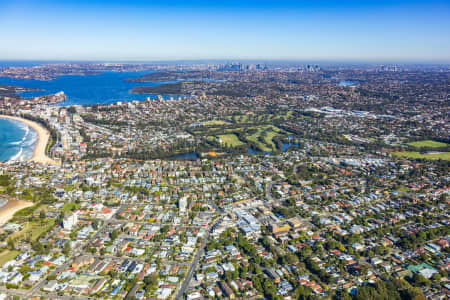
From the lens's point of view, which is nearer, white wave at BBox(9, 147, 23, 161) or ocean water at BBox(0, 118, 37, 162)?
white wave at BBox(9, 147, 23, 161)

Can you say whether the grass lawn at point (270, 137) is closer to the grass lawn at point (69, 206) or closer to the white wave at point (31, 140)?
the grass lawn at point (69, 206)

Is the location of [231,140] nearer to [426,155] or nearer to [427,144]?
[426,155]

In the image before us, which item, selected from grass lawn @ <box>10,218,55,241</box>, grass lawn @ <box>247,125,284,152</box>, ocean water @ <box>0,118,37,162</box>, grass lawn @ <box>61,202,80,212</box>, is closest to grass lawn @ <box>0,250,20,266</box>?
grass lawn @ <box>10,218,55,241</box>

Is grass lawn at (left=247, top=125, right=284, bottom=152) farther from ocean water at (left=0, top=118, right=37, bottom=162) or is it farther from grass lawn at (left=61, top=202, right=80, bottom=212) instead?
ocean water at (left=0, top=118, right=37, bottom=162)

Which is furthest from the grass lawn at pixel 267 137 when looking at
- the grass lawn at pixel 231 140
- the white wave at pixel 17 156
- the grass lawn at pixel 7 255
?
the white wave at pixel 17 156

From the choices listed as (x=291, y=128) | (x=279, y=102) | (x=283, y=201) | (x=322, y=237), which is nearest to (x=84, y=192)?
(x=283, y=201)

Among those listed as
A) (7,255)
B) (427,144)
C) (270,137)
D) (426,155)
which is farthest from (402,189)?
(7,255)
